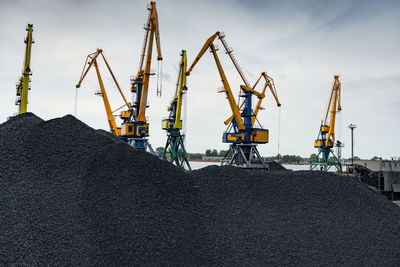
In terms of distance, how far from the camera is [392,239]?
10.4 m

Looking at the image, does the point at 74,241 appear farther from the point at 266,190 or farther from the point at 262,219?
the point at 266,190

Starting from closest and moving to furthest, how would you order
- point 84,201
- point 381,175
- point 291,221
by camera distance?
point 84,201, point 291,221, point 381,175

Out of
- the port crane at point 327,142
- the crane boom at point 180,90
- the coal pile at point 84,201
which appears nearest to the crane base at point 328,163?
the port crane at point 327,142

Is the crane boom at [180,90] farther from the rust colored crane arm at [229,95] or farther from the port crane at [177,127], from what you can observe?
the rust colored crane arm at [229,95]

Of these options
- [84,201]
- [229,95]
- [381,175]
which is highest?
[229,95]

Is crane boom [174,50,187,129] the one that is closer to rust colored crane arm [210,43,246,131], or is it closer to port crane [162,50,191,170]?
port crane [162,50,191,170]

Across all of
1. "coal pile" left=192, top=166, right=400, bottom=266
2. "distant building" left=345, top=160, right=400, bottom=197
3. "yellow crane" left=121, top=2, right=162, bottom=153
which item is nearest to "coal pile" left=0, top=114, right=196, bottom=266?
"coal pile" left=192, top=166, right=400, bottom=266

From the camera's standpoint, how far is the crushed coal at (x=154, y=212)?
7770 mm

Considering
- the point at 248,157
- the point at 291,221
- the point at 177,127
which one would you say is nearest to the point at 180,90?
the point at 177,127

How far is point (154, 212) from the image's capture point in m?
9.05

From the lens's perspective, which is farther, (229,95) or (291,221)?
(229,95)

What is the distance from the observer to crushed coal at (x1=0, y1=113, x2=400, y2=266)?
7.77m

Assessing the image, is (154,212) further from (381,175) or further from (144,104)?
(381,175)

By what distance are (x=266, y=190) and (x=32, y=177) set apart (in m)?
8.56
